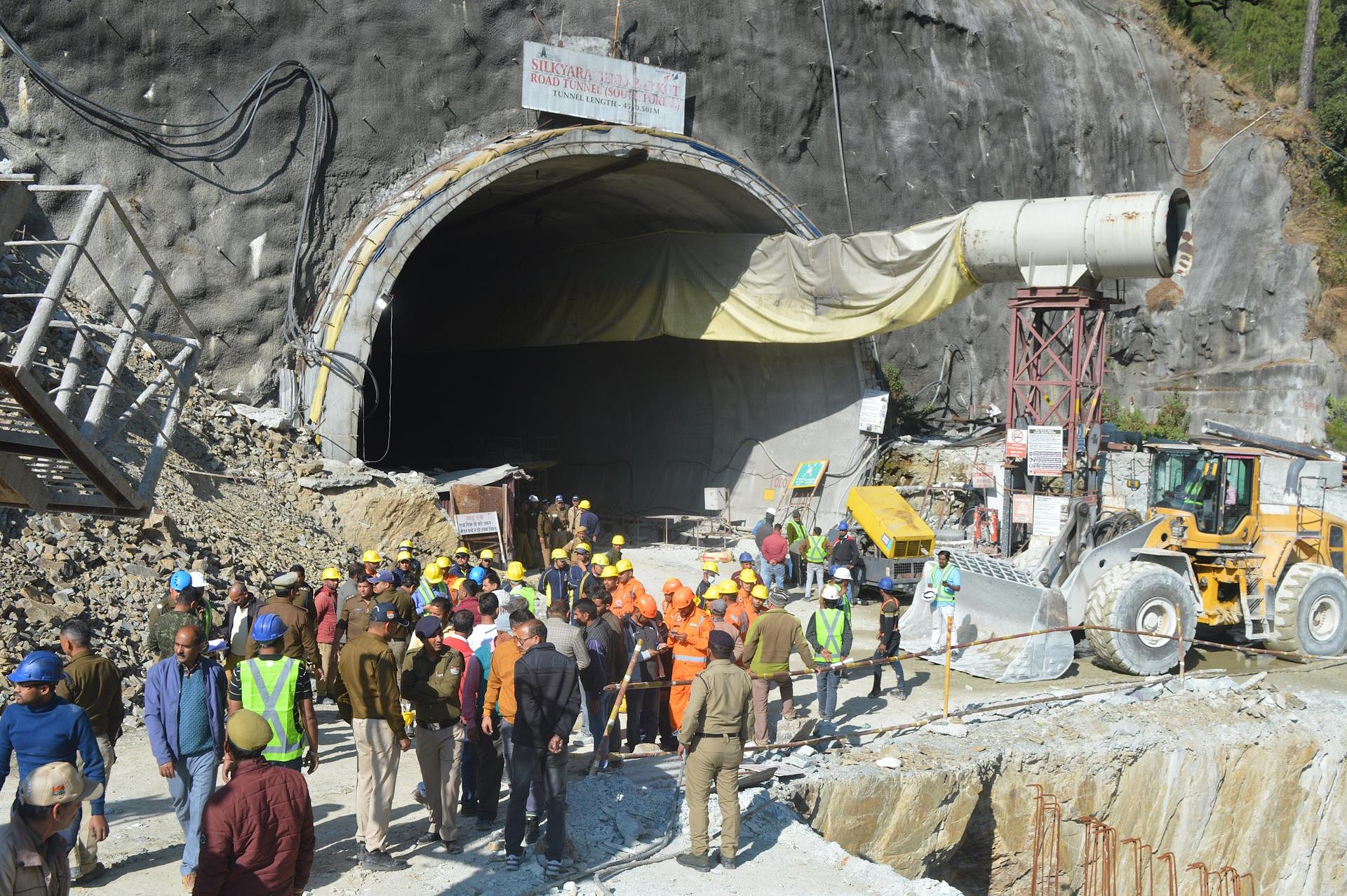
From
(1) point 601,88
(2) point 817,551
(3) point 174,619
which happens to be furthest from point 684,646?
(1) point 601,88

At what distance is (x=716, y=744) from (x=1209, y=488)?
9.68 m

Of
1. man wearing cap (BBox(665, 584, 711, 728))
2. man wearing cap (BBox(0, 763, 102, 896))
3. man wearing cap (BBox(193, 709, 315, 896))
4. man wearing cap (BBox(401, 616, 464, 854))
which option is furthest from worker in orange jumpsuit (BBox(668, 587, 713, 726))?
man wearing cap (BBox(0, 763, 102, 896))

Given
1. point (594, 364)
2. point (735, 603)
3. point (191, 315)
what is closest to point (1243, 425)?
point (594, 364)

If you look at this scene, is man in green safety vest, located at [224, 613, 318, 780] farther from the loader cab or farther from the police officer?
the loader cab

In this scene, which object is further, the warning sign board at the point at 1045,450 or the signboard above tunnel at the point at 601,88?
the signboard above tunnel at the point at 601,88

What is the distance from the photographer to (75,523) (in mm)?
11883

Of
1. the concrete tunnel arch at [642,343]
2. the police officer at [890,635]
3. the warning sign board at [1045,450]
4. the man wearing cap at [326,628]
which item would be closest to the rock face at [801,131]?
the concrete tunnel arch at [642,343]

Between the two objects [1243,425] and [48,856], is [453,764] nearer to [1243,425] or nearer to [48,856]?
[48,856]

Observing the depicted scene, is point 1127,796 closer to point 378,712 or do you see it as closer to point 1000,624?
point 1000,624

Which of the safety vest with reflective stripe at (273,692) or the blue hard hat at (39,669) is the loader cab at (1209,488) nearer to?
the safety vest with reflective stripe at (273,692)

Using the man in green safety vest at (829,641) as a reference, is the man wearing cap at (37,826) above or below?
above

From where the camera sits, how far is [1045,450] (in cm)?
1502

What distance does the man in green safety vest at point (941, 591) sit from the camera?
13.4 meters

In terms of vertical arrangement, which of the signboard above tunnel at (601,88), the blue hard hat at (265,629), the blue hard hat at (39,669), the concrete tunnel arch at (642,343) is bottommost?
the blue hard hat at (39,669)
